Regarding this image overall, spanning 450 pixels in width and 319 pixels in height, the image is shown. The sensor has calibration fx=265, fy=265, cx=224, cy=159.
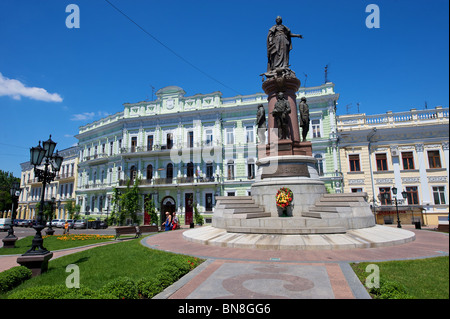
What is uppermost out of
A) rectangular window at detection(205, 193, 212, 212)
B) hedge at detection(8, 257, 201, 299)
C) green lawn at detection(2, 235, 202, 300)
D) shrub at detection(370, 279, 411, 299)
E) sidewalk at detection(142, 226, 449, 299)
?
rectangular window at detection(205, 193, 212, 212)

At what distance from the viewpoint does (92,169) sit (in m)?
42.4

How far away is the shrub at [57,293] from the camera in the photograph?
387 centimetres

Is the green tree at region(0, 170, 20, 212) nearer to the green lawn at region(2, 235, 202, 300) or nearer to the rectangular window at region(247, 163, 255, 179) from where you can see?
the rectangular window at region(247, 163, 255, 179)

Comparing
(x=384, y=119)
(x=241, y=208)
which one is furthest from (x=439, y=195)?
(x=241, y=208)

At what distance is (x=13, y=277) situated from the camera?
5832 mm

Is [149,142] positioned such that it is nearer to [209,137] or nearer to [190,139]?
[190,139]

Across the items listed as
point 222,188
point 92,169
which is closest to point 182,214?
point 222,188

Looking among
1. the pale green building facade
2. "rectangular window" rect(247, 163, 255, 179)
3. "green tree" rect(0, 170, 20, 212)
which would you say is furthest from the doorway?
"green tree" rect(0, 170, 20, 212)

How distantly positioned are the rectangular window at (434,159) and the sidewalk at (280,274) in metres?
23.6

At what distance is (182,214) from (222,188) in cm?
607

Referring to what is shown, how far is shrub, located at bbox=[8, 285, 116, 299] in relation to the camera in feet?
12.7

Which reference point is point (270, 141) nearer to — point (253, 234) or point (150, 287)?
point (253, 234)

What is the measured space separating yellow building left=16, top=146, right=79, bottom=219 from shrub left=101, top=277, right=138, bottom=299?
4309 centimetres
